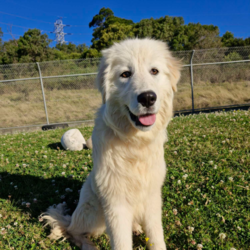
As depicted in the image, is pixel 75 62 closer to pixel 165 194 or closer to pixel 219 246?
pixel 165 194

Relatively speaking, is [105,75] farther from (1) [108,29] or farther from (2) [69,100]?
(1) [108,29]

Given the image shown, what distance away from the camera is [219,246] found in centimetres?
218

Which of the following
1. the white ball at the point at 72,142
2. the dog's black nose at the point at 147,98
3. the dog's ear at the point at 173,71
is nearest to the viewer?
the dog's black nose at the point at 147,98

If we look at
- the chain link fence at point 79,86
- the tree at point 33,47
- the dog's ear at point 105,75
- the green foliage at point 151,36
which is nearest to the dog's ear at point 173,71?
the dog's ear at point 105,75

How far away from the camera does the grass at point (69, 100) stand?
10.6m

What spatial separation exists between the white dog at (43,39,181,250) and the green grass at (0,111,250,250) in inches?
19.0

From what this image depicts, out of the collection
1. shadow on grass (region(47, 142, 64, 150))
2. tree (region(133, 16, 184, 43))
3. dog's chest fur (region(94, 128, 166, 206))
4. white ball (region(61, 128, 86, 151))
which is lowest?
shadow on grass (region(47, 142, 64, 150))

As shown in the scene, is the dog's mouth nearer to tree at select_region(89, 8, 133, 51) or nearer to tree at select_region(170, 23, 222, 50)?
tree at select_region(89, 8, 133, 51)

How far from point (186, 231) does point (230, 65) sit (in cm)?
1106

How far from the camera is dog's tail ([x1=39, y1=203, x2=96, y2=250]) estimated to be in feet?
7.87

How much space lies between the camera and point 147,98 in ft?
6.09

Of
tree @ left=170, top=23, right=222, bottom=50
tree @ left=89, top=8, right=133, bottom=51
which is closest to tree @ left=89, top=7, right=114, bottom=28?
tree @ left=89, top=8, right=133, bottom=51

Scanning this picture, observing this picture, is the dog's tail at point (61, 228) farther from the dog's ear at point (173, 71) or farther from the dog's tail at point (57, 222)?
the dog's ear at point (173, 71)

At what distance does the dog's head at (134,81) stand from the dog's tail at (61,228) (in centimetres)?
139
